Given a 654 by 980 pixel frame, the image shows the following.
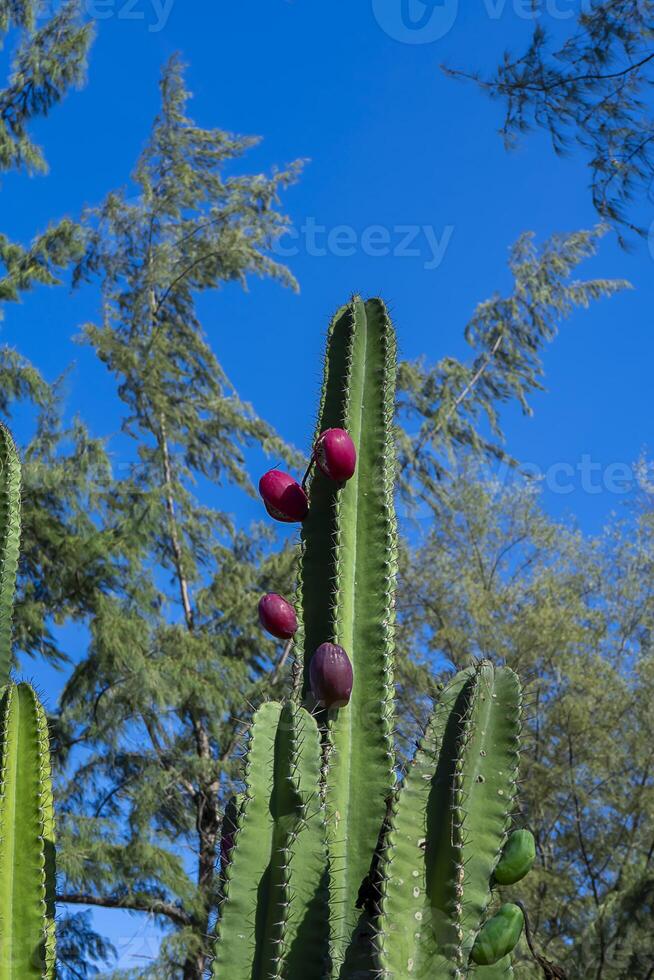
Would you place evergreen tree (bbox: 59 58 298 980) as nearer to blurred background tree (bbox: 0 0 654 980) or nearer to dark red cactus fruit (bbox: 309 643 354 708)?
blurred background tree (bbox: 0 0 654 980)

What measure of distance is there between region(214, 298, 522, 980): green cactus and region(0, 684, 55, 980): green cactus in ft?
1.53

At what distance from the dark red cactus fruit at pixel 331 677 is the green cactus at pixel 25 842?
0.57 m

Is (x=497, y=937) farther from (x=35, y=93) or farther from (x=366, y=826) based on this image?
(x=35, y=93)

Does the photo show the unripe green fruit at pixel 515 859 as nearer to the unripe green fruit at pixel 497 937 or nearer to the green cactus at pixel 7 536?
the unripe green fruit at pixel 497 937

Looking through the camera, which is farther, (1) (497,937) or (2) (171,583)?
(2) (171,583)

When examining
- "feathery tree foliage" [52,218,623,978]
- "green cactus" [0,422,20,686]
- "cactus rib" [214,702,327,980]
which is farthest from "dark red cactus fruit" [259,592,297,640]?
"feathery tree foliage" [52,218,623,978]

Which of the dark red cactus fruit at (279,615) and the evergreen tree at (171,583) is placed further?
the evergreen tree at (171,583)

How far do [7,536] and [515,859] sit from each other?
56.1 inches

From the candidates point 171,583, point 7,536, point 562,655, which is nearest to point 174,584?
point 171,583

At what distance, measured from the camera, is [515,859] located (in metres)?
1.60

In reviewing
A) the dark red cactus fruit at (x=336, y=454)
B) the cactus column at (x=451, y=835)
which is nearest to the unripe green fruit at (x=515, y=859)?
the cactus column at (x=451, y=835)

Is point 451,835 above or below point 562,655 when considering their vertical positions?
below

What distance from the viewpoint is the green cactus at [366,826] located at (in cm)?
150

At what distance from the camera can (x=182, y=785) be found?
10.0 m
